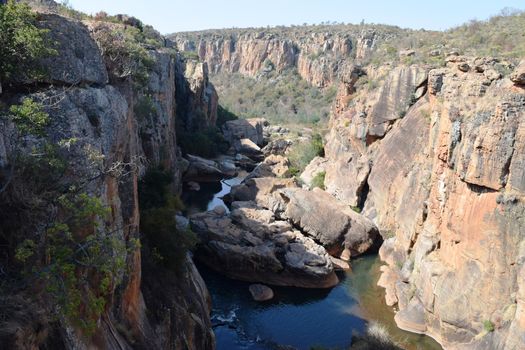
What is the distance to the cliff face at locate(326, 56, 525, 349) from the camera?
17828 mm

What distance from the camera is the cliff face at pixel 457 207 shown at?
1783cm

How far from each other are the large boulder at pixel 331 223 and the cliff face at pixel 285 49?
5859cm

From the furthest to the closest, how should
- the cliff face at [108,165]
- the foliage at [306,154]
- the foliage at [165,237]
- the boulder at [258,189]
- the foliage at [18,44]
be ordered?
the foliage at [306,154] → the boulder at [258,189] → the foliage at [165,237] → the foliage at [18,44] → the cliff face at [108,165]

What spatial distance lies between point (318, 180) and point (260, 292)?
17833 millimetres

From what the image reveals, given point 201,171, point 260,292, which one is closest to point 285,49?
point 201,171

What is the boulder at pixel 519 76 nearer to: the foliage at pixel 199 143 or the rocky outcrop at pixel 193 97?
the foliage at pixel 199 143

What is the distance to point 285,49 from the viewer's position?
4050 inches

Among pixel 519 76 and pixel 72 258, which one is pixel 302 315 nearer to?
pixel 519 76

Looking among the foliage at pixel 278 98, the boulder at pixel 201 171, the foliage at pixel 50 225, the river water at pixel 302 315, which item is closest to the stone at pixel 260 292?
the river water at pixel 302 315

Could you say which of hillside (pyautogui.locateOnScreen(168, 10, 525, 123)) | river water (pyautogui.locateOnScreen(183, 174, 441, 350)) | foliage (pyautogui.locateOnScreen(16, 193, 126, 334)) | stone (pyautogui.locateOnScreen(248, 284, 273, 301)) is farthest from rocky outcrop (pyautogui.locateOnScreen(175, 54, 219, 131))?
foliage (pyautogui.locateOnScreen(16, 193, 126, 334))

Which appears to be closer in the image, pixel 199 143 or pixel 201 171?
pixel 201 171

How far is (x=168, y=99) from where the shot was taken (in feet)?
123

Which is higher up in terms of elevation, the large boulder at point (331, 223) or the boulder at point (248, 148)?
the large boulder at point (331, 223)

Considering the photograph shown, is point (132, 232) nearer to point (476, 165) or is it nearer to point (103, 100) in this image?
point (103, 100)
